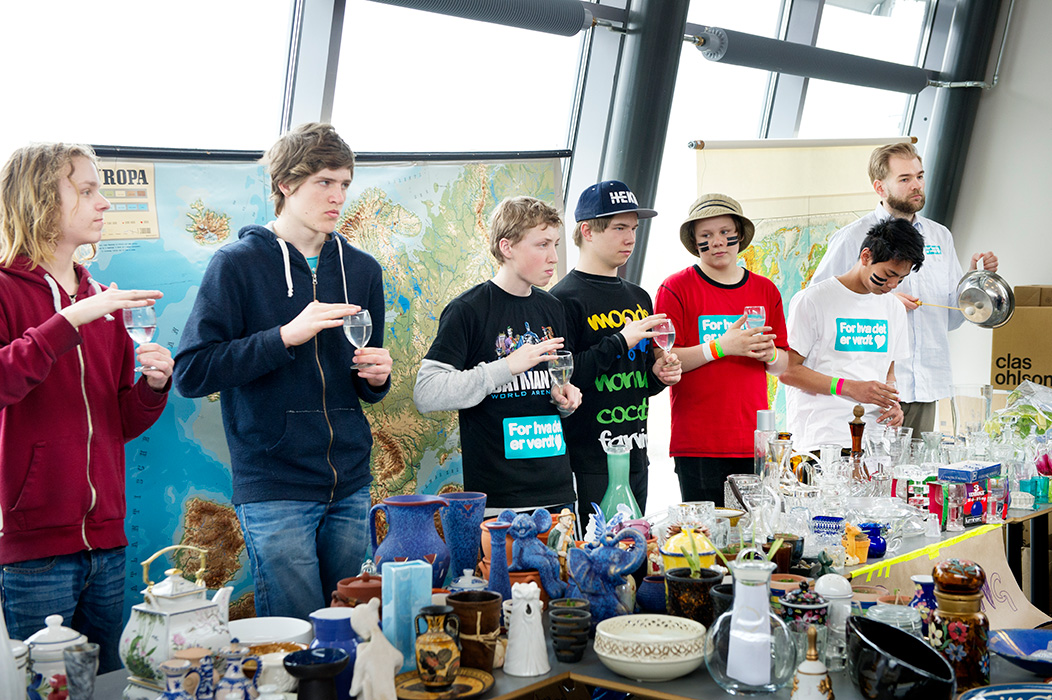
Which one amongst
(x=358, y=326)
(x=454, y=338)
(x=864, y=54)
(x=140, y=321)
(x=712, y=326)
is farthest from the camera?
(x=864, y=54)

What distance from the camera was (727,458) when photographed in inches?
135

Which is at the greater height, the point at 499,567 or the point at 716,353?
the point at 716,353

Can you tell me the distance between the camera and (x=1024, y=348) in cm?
570

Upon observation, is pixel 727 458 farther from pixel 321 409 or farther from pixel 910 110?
pixel 910 110

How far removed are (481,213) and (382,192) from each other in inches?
19.2

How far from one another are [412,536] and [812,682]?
0.88m

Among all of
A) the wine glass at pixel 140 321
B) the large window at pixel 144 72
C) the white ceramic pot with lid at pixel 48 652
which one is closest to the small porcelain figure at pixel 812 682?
the white ceramic pot with lid at pixel 48 652

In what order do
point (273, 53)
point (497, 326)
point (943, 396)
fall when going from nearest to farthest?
point (497, 326)
point (273, 53)
point (943, 396)

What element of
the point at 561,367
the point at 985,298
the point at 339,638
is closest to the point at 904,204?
the point at 985,298

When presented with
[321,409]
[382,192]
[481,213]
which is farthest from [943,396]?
[321,409]

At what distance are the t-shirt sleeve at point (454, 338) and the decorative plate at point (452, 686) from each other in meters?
1.25

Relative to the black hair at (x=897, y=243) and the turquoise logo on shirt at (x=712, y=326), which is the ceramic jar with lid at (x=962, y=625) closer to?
the turquoise logo on shirt at (x=712, y=326)

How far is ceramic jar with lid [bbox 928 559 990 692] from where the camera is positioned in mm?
1749

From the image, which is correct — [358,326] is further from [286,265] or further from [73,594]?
[73,594]
